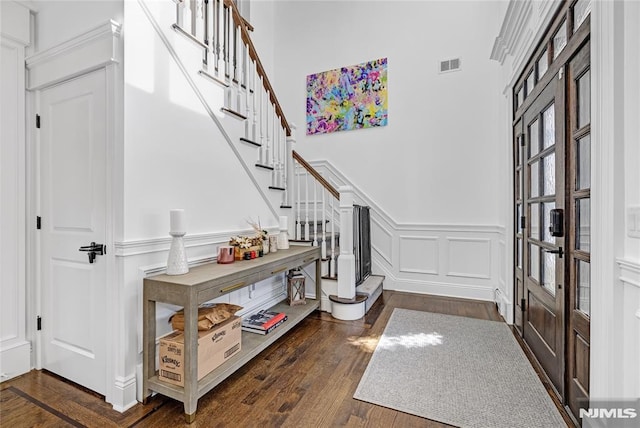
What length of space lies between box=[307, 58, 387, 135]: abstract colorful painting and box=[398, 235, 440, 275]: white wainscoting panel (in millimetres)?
1743

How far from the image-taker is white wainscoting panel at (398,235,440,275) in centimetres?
395

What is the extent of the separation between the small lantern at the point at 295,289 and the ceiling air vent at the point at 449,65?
333 cm

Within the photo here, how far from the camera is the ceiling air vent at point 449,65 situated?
3.85m

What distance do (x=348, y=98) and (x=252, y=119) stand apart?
2139mm

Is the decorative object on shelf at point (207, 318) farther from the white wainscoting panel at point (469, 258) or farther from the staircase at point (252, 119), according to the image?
the white wainscoting panel at point (469, 258)

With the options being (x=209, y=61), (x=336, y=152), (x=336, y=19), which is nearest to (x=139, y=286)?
(x=209, y=61)

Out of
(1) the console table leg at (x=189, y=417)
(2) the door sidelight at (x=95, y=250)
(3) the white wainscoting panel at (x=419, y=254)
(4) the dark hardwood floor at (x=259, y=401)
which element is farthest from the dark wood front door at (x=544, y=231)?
(2) the door sidelight at (x=95, y=250)

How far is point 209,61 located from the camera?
2314 millimetres

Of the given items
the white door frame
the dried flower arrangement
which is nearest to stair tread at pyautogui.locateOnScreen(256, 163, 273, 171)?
the dried flower arrangement

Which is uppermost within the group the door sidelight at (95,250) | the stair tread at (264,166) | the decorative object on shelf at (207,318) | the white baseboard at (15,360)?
the stair tread at (264,166)

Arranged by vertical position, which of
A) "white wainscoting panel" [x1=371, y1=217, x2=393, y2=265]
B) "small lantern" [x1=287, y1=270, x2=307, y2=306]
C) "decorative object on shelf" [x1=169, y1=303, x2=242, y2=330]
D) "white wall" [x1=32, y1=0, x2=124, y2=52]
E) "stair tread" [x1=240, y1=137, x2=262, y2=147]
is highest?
"white wall" [x1=32, y1=0, x2=124, y2=52]

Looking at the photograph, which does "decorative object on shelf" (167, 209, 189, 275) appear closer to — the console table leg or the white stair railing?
the console table leg

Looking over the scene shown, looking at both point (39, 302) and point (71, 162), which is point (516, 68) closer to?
point (71, 162)

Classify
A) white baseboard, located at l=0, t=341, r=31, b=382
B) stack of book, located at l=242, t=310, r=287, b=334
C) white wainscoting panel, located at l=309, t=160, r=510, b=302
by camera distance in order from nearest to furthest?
white baseboard, located at l=0, t=341, r=31, b=382 < stack of book, located at l=242, t=310, r=287, b=334 < white wainscoting panel, located at l=309, t=160, r=510, b=302
